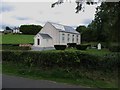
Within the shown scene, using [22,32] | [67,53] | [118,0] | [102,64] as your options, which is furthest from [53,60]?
[22,32]

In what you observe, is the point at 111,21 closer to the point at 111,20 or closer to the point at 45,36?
the point at 111,20

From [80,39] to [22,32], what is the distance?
30680mm

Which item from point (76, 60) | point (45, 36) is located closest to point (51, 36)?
point (45, 36)

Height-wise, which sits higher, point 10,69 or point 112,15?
point 112,15

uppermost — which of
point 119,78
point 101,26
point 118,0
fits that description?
point 118,0

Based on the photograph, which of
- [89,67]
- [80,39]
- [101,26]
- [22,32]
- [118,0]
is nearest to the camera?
[118,0]

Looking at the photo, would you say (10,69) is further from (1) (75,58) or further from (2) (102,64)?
(2) (102,64)

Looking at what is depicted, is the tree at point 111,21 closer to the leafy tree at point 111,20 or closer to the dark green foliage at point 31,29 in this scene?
the leafy tree at point 111,20

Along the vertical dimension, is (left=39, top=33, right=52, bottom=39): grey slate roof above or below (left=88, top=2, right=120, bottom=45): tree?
above

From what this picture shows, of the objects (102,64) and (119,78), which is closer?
(119,78)

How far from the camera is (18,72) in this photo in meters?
11.6

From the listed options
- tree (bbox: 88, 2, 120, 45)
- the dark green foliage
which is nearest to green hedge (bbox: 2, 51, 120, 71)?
tree (bbox: 88, 2, 120, 45)

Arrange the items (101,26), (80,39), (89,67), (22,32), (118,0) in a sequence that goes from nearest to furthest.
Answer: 1. (118,0)
2. (101,26)
3. (89,67)
4. (80,39)
5. (22,32)

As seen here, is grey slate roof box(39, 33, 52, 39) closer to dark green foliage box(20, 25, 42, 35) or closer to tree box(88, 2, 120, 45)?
dark green foliage box(20, 25, 42, 35)
